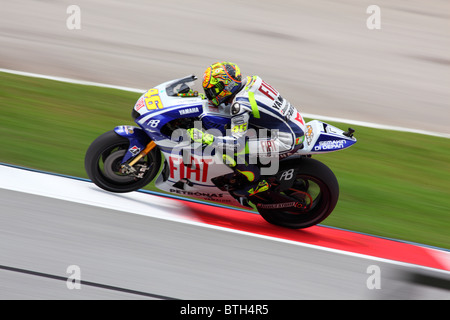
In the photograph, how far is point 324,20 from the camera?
520 inches

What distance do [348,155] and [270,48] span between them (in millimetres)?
4423

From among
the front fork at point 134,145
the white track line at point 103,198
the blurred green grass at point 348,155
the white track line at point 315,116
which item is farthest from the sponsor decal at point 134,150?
the white track line at point 315,116

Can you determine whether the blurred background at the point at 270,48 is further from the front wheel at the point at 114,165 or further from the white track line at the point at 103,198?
the front wheel at the point at 114,165

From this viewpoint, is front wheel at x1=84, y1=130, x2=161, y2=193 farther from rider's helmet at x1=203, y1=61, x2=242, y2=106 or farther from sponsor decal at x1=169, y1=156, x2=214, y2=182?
rider's helmet at x1=203, y1=61, x2=242, y2=106

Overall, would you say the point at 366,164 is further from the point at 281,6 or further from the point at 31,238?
the point at 281,6

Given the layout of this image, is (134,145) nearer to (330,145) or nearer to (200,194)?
(200,194)

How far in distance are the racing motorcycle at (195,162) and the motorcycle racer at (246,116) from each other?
9 centimetres

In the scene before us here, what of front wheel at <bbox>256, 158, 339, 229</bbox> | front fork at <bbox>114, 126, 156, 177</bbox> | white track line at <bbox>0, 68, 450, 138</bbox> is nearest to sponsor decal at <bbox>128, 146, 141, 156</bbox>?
front fork at <bbox>114, 126, 156, 177</bbox>

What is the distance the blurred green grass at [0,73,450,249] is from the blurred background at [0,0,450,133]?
0.85m

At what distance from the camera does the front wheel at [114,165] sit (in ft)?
17.8

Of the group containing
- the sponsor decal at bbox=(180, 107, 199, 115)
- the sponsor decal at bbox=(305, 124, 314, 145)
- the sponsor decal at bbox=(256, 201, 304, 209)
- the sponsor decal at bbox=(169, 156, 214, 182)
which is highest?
the sponsor decal at bbox=(180, 107, 199, 115)

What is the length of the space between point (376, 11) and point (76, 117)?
9.18 m

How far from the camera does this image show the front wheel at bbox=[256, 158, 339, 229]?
5.48 metres

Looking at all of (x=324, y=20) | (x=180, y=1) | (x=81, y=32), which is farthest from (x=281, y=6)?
(x=81, y=32)
